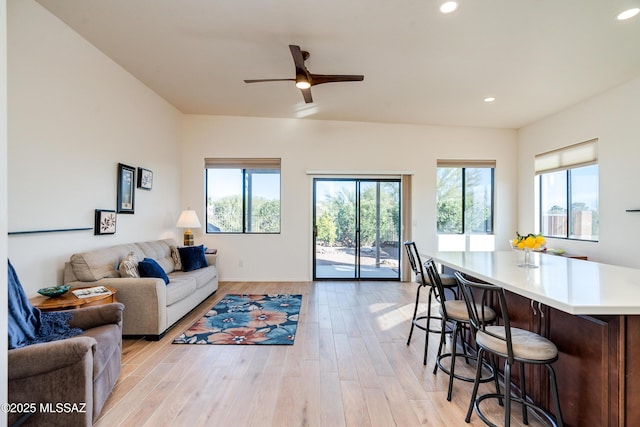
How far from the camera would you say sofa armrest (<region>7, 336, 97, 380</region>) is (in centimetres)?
155

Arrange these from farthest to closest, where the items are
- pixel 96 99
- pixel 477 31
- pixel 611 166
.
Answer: pixel 611 166, pixel 96 99, pixel 477 31

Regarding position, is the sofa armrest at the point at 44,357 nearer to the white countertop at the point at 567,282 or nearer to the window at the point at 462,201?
the white countertop at the point at 567,282

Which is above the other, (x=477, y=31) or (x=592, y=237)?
(x=477, y=31)

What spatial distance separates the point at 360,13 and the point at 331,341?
3.14m

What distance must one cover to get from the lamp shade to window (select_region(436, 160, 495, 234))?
15.0 feet

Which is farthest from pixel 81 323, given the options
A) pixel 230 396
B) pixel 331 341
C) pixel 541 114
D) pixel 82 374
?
pixel 541 114

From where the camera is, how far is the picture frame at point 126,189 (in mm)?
3871

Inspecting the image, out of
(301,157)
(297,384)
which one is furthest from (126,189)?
(297,384)

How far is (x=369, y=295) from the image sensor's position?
4.88m

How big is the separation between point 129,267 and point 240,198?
2.74 m

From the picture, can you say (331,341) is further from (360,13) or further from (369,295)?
(360,13)

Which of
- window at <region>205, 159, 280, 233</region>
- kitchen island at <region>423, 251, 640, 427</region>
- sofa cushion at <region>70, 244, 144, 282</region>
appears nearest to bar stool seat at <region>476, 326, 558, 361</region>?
kitchen island at <region>423, 251, 640, 427</region>

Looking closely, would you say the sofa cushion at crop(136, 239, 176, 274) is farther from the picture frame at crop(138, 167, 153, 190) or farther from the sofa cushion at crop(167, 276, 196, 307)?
the picture frame at crop(138, 167, 153, 190)

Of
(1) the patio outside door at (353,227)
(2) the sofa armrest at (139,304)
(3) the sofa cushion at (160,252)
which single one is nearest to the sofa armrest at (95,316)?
(2) the sofa armrest at (139,304)
